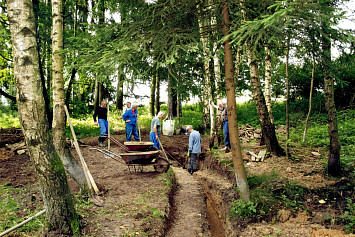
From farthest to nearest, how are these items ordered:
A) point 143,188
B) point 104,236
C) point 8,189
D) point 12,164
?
1. point 12,164
2. point 143,188
3. point 8,189
4. point 104,236

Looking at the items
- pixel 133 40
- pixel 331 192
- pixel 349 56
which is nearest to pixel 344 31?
pixel 349 56

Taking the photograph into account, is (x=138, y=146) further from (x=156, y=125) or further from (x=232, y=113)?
(x=232, y=113)

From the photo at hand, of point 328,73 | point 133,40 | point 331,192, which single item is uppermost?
point 133,40

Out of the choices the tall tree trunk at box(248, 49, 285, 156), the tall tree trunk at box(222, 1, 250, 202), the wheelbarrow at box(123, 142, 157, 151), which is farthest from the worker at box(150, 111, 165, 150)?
the tall tree trunk at box(222, 1, 250, 202)

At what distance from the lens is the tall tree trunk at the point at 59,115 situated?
5.25 meters

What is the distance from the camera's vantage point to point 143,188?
6078 mm

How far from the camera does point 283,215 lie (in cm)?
442

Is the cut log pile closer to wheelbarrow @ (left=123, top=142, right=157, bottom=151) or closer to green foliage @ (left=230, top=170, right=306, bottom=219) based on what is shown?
wheelbarrow @ (left=123, top=142, right=157, bottom=151)

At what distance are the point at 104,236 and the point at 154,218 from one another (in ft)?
3.46

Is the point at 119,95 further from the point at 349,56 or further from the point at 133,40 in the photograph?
the point at 349,56

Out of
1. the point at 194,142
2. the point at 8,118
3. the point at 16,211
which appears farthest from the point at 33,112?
the point at 8,118

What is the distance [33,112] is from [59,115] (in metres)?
2.50

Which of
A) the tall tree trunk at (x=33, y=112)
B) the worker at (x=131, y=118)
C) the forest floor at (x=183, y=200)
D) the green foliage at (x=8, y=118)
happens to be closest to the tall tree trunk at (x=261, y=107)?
the forest floor at (x=183, y=200)

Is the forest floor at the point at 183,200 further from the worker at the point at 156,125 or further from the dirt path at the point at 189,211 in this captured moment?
the worker at the point at 156,125
